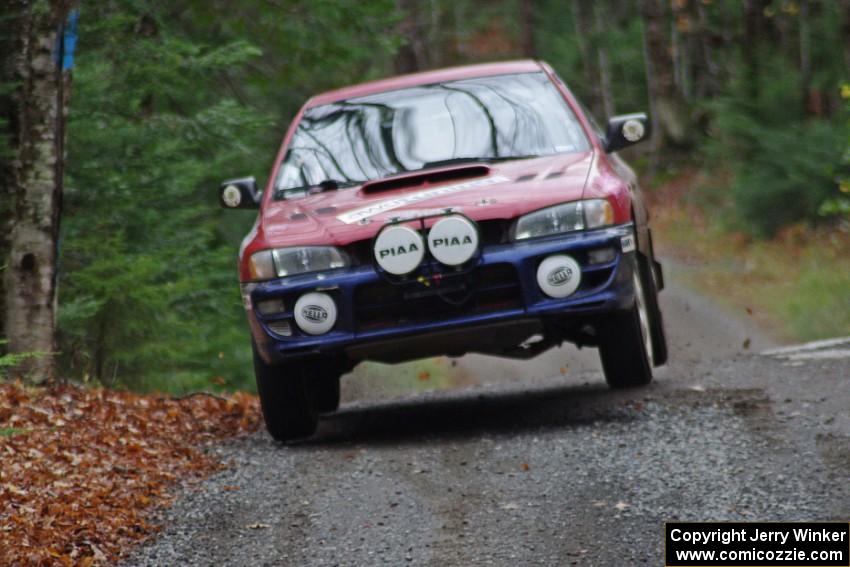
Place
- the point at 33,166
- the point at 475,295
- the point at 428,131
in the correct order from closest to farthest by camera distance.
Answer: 1. the point at 475,295
2. the point at 428,131
3. the point at 33,166

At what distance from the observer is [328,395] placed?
9.98 metres

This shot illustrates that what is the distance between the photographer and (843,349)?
1011 cm

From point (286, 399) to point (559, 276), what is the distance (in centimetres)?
181

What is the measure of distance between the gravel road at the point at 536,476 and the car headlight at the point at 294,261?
3.40ft

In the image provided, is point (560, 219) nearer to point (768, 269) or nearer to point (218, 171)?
point (218, 171)

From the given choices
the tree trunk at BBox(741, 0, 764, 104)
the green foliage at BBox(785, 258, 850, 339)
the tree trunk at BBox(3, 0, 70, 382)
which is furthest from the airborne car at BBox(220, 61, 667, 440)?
the tree trunk at BBox(741, 0, 764, 104)

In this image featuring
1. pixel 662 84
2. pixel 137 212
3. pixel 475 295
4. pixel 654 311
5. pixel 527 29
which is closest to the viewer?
pixel 475 295

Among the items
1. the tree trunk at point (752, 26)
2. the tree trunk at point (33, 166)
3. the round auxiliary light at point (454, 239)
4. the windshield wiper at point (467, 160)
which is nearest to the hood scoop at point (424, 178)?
the windshield wiper at point (467, 160)

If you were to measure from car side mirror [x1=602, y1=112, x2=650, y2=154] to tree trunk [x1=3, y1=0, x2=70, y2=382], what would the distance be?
3795mm

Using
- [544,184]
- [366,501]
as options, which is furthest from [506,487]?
[544,184]

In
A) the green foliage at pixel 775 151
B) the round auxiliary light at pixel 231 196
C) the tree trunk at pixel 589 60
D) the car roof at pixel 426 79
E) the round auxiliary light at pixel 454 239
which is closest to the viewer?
the round auxiliary light at pixel 454 239

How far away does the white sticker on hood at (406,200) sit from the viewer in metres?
7.63

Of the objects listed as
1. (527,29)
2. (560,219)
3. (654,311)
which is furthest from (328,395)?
(527,29)

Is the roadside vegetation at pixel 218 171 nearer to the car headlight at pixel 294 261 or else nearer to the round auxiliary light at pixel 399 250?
the car headlight at pixel 294 261
